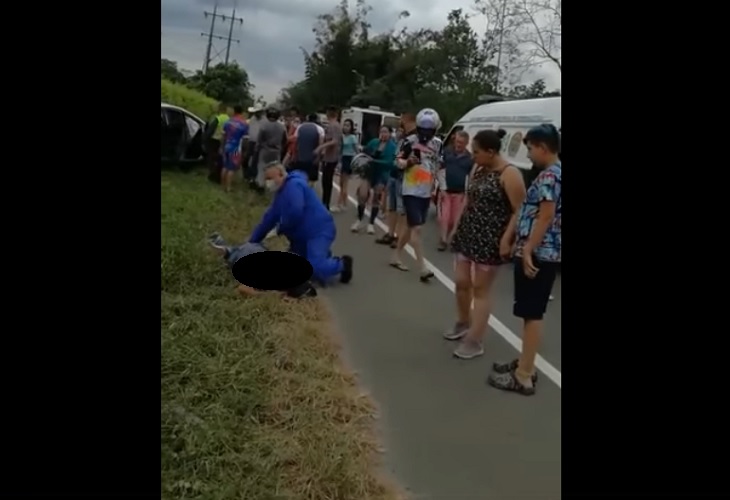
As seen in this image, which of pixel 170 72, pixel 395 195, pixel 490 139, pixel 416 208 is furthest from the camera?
pixel 416 208

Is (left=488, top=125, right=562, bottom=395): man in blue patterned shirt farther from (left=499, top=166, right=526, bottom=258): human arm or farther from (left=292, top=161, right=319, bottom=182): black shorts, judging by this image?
(left=292, top=161, right=319, bottom=182): black shorts

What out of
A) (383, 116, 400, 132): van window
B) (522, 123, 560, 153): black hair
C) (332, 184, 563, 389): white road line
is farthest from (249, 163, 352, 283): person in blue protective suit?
(522, 123, 560, 153): black hair

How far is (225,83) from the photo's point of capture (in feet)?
3.65

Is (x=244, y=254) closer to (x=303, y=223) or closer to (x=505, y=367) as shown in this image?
(x=303, y=223)

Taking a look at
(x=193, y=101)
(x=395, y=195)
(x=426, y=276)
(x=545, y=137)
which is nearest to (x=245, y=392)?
(x=426, y=276)

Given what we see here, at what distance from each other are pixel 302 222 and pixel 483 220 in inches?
28.1

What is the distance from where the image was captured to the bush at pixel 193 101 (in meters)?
1.21

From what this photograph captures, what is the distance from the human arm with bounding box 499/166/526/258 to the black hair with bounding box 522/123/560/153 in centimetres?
14

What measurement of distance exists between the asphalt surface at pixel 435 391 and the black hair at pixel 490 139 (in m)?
0.31

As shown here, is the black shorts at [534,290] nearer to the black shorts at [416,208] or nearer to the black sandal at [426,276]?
the black sandal at [426,276]

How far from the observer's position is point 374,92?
1150 millimetres

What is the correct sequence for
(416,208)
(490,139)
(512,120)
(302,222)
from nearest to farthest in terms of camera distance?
1. (302,222)
2. (512,120)
3. (490,139)
4. (416,208)
